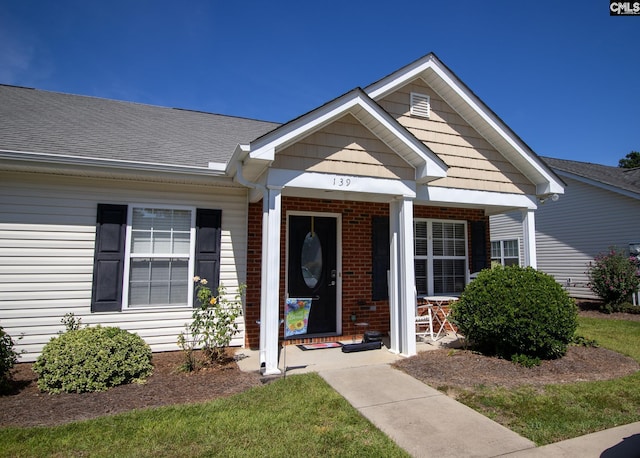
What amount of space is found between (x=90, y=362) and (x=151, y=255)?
2.01 metres

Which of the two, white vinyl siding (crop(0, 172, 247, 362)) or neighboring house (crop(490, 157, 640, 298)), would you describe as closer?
white vinyl siding (crop(0, 172, 247, 362))

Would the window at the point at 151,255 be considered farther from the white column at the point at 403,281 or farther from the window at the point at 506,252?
the window at the point at 506,252

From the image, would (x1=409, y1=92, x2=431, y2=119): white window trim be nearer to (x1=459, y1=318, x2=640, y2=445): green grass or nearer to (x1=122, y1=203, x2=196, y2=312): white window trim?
(x1=122, y1=203, x2=196, y2=312): white window trim

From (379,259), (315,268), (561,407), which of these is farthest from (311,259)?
(561,407)

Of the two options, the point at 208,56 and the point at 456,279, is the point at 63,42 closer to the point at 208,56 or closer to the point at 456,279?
the point at 208,56

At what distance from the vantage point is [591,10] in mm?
7883

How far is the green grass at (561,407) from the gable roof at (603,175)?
10518mm

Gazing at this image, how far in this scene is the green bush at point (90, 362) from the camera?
444 centimetres

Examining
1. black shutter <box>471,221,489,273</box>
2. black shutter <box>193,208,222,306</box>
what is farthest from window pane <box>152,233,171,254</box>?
black shutter <box>471,221,489,273</box>

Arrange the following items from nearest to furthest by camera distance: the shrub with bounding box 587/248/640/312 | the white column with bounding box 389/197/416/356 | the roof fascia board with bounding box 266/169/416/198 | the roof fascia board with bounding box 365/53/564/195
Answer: the roof fascia board with bounding box 266/169/416/198 < the white column with bounding box 389/197/416/356 < the roof fascia board with bounding box 365/53/564/195 < the shrub with bounding box 587/248/640/312

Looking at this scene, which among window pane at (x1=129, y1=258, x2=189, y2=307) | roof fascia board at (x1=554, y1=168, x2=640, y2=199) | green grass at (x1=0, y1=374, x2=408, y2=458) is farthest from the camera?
roof fascia board at (x1=554, y1=168, x2=640, y2=199)

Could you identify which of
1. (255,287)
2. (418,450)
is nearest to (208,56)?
(255,287)

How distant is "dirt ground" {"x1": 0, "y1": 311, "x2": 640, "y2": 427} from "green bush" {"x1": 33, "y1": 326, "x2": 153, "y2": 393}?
131mm

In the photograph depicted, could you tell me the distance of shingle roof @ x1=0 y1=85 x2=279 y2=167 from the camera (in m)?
5.81
